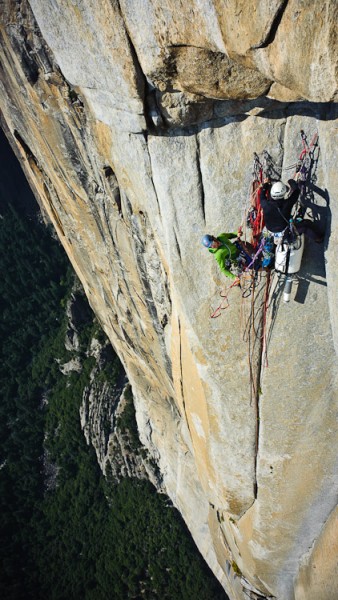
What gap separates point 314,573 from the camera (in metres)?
10.6

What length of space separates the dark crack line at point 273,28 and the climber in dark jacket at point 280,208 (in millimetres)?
1855

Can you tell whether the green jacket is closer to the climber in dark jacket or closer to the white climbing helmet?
the climber in dark jacket

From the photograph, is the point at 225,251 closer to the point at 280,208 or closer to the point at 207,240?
the point at 207,240

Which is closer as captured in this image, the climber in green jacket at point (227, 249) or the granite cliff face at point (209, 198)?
the granite cliff face at point (209, 198)

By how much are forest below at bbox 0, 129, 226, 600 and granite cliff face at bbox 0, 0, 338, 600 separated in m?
10.4

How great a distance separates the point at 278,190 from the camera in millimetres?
6117

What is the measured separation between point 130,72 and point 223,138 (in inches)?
61.0

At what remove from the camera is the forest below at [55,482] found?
2162 cm

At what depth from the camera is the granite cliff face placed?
17.9 feet

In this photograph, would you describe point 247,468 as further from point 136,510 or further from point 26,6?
point 136,510

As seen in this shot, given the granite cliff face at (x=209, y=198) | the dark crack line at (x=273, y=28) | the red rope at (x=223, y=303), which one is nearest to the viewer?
the dark crack line at (x=273, y=28)

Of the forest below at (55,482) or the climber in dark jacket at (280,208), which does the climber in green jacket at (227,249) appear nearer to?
the climber in dark jacket at (280,208)

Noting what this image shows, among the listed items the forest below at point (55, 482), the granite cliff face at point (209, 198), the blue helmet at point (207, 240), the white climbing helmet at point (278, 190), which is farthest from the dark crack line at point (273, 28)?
the forest below at point (55, 482)

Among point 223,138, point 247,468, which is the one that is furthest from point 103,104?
point 247,468
